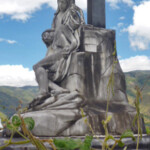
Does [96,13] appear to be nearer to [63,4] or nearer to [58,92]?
[63,4]

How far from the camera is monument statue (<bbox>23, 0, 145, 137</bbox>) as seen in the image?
5.00m

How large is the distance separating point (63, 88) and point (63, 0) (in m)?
1.99

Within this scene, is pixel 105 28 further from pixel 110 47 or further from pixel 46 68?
pixel 46 68

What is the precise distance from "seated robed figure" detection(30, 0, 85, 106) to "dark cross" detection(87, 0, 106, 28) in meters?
0.33

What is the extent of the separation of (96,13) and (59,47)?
126 cm

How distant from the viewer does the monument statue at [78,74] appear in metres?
5.00

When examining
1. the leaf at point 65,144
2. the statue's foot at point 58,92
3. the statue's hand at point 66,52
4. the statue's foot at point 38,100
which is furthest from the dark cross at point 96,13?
the leaf at point 65,144

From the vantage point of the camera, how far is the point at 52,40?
621 cm

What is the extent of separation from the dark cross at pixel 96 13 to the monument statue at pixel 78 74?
3 cm

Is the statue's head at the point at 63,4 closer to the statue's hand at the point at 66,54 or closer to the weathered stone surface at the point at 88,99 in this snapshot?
the weathered stone surface at the point at 88,99

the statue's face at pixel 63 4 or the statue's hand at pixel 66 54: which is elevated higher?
the statue's face at pixel 63 4

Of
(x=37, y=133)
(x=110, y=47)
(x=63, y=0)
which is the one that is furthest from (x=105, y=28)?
(x=37, y=133)

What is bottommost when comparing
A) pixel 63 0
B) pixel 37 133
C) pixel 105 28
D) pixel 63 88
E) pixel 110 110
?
pixel 37 133

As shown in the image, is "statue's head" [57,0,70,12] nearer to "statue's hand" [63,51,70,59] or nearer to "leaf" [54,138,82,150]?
"statue's hand" [63,51,70,59]
